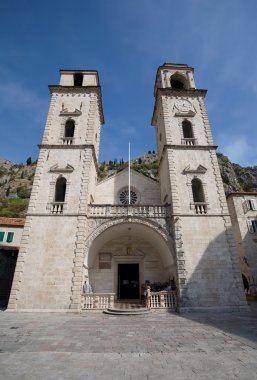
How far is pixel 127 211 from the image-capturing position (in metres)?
14.1

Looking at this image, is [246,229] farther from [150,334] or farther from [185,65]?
[150,334]

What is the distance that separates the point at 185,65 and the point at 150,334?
2252 cm

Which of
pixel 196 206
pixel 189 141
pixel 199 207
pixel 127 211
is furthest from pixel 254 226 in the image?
pixel 127 211

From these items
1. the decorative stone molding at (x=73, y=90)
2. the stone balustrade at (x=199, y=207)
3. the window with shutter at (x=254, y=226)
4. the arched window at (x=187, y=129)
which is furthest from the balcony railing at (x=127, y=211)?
the window with shutter at (x=254, y=226)

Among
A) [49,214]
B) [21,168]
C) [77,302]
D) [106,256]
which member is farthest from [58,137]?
[21,168]

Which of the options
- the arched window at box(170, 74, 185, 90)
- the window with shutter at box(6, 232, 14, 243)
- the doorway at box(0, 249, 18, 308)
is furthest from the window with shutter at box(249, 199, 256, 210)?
the window with shutter at box(6, 232, 14, 243)

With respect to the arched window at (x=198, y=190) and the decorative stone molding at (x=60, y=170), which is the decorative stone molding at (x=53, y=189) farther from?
the arched window at (x=198, y=190)

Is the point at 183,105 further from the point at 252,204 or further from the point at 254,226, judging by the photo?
the point at 254,226

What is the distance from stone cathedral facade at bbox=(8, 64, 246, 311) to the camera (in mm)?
11828

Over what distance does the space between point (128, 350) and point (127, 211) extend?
30.0 feet

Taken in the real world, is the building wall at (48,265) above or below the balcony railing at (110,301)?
above

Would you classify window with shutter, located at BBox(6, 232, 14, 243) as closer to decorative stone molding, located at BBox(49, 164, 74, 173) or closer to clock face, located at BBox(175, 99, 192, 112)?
decorative stone molding, located at BBox(49, 164, 74, 173)

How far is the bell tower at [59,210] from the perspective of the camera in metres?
11.6

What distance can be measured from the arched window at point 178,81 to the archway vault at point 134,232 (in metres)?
14.2
